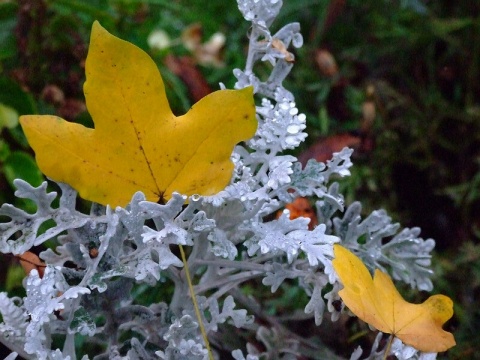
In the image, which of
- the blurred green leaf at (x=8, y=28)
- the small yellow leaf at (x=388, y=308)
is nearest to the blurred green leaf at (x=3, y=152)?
the blurred green leaf at (x=8, y=28)

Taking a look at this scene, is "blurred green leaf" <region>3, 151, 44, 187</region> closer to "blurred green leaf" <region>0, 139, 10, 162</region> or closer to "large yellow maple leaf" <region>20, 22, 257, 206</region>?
"blurred green leaf" <region>0, 139, 10, 162</region>

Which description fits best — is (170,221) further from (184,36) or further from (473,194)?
(184,36)

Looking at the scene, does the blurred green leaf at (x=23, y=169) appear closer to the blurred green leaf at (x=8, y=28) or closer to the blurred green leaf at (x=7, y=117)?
the blurred green leaf at (x=7, y=117)

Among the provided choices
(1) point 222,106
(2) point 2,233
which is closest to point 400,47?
(1) point 222,106

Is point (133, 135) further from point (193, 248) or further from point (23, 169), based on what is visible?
point (23, 169)

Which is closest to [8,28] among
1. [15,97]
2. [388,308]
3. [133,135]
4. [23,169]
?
[15,97]
